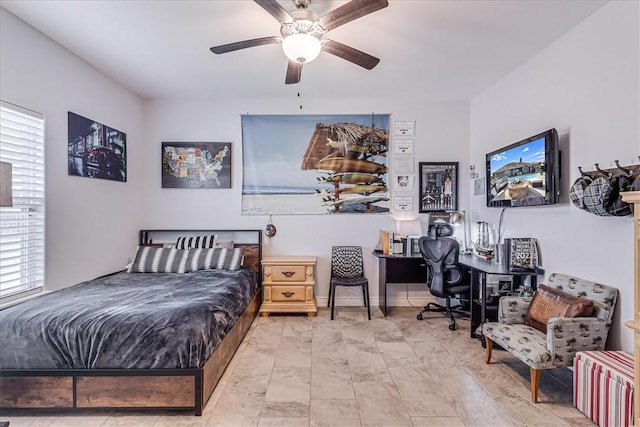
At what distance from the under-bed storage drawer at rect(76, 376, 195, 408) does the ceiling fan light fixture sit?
2.18m

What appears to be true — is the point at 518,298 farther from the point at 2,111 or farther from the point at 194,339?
the point at 2,111

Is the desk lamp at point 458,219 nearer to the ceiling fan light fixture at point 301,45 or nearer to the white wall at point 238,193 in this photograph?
the white wall at point 238,193

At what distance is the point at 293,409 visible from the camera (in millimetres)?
2166

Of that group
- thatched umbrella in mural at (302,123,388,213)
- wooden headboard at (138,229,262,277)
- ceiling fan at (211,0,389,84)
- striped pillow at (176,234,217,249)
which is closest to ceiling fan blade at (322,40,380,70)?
ceiling fan at (211,0,389,84)

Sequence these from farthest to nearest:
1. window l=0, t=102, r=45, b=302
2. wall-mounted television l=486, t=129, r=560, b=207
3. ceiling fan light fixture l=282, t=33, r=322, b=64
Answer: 1. wall-mounted television l=486, t=129, r=560, b=207
2. window l=0, t=102, r=45, b=302
3. ceiling fan light fixture l=282, t=33, r=322, b=64

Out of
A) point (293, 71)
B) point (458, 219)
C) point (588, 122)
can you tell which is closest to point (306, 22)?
point (293, 71)

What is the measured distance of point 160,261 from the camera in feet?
12.4

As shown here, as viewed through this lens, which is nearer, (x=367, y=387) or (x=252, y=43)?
(x=252, y=43)

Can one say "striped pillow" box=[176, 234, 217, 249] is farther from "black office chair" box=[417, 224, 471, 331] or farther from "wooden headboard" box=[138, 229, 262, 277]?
"black office chair" box=[417, 224, 471, 331]

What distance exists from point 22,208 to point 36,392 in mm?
1417

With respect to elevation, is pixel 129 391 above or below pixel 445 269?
below

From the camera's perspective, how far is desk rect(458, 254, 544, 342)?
300cm

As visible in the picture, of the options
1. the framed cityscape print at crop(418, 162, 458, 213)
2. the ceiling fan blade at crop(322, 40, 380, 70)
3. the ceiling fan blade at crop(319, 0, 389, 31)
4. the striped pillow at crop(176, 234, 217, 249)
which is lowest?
the striped pillow at crop(176, 234, 217, 249)

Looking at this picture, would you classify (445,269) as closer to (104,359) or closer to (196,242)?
(196,242)
